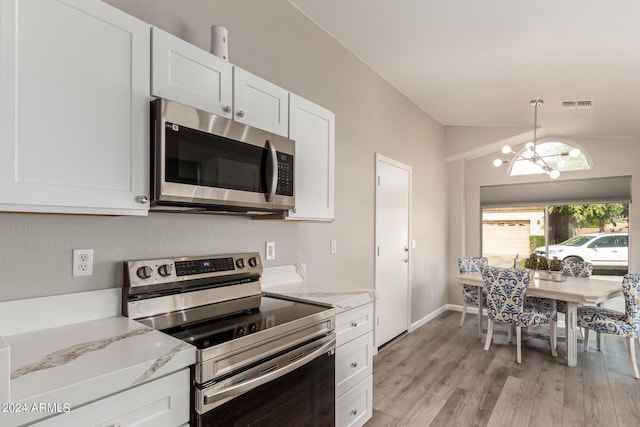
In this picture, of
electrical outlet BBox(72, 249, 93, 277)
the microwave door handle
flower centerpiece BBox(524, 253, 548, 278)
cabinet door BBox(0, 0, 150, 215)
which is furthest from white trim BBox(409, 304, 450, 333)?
cabinet door BBox(0, 0, 150, 215)

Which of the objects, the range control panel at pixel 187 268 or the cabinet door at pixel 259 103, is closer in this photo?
the range control panel at pixel 187 268

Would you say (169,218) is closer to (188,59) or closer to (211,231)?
(211,231)

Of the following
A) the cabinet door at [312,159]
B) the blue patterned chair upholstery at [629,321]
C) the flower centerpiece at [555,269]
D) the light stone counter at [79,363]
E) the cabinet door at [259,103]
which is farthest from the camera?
the flower centerpiece at [555,269]

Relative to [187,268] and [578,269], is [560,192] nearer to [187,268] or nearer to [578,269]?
[578,269]

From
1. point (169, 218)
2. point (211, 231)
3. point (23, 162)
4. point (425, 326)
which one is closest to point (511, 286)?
point (425, 326)

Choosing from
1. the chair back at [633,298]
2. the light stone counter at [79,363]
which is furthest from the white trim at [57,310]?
the chair back at [633,298]

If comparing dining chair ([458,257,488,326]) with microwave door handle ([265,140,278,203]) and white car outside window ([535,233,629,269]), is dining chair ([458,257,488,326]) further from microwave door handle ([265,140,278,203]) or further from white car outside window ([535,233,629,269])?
microwave door handle ([265,140,278,203])

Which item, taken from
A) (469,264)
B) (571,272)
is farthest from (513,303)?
(571,272)

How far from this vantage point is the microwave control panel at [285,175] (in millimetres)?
1948

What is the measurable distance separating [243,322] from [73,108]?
104 cm

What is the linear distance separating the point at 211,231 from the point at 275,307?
0.58 meters

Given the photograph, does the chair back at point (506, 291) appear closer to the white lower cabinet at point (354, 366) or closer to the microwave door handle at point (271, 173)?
the white lower cabinet at point (354, 366)

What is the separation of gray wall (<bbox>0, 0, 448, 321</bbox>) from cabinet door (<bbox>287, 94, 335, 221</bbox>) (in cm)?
34

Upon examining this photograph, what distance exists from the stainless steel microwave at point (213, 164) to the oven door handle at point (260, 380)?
0.75 meters
